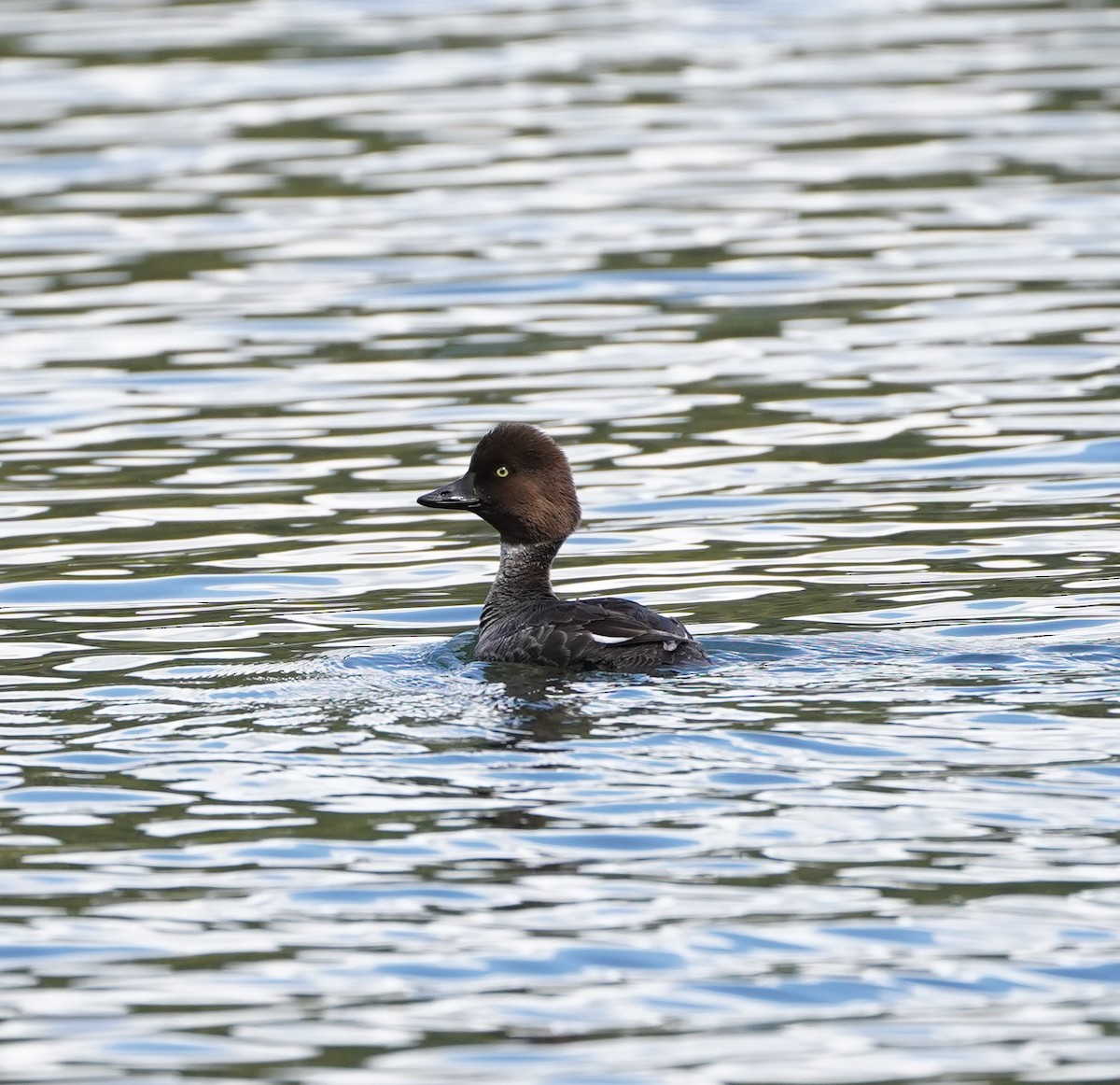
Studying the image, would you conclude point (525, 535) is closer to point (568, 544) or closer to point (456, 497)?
point (456, 497)

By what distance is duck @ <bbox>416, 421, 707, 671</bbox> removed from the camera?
32.6 feet

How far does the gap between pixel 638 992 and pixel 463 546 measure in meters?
7.26

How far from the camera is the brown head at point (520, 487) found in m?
10.9

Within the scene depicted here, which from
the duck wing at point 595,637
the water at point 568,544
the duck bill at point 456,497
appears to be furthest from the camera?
the duck bill at point 456,497

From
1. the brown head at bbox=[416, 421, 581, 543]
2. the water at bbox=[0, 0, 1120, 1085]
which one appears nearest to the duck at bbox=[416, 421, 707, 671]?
the brown head at bbox=[416, 421, 581, 543]

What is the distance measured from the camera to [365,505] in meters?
13.8

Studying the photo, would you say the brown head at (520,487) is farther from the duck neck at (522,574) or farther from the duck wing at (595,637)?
the duck wing at (595,637)

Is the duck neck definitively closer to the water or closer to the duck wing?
the water

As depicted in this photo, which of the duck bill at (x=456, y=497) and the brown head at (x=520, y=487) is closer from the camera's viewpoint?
the brown head at (x=520, y=487)

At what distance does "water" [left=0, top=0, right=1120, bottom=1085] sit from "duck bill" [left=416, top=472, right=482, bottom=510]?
2.15 feet

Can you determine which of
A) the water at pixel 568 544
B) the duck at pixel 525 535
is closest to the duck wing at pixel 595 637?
the duck at pixel 525 535

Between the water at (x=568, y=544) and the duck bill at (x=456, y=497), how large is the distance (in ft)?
2.15

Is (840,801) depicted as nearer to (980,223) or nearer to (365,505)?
(365,505)

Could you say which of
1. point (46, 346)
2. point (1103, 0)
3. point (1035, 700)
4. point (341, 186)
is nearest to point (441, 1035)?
point (1035, 700)
